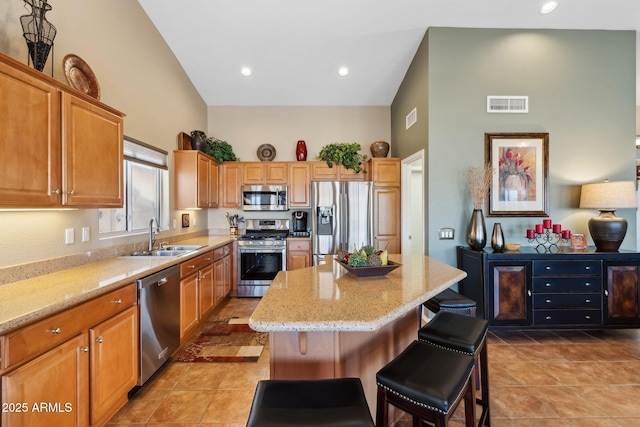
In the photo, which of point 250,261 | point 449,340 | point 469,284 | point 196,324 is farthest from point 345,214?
point 449,340

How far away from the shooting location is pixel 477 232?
9.47 ft

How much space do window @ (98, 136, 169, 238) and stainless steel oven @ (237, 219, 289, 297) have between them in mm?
1241

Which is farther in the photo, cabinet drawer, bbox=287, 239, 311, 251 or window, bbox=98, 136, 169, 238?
cabinet drawer, bbox=287, 239, 311, 251

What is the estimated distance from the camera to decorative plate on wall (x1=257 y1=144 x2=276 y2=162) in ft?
15.8

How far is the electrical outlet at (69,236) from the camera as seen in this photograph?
2.00 metres

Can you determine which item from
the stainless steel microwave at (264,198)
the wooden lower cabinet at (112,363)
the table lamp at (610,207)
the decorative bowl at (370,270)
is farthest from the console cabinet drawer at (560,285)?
the wooden lower cabinet at (112,363)

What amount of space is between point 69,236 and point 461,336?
9.18 feet

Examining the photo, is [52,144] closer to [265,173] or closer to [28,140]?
[28,140]

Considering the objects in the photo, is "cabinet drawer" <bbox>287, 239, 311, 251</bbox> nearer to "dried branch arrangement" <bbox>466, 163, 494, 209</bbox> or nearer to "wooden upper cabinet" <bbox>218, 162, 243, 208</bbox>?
"wooden upper cabinet" <bbox>218, 162, 243, 208</bbox>

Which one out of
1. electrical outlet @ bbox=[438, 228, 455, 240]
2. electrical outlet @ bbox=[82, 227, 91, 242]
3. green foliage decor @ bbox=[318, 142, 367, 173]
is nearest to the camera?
electrical outlet @ bbox=[82, 227, 91, 242]

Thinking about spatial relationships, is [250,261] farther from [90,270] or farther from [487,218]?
[487,218]

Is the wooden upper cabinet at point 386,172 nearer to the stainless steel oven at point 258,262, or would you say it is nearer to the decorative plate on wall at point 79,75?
the stainless steel oven at point 258,262

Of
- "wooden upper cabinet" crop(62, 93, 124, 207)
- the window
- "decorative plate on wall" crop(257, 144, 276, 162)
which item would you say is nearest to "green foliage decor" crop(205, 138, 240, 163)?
"decorative plate on wall" crop(257, 144, 276, 162)

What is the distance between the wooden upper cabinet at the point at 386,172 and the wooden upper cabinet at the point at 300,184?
1.11 metres
